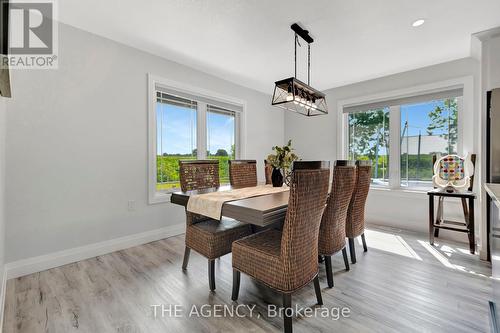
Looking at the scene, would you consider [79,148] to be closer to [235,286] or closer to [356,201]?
[235,286]

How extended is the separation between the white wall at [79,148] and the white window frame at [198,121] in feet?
0.25

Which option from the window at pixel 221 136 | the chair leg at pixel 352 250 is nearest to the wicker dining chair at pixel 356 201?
the chair leg at pixel 352 250

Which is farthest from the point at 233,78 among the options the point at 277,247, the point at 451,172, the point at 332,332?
the point at 332,332

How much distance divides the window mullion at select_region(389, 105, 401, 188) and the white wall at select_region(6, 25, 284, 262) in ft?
11.7

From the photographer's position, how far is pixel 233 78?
Answer: 3881 mm

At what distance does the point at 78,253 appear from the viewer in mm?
2387

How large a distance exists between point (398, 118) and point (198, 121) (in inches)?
129

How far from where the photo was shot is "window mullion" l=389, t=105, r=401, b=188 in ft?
12.1

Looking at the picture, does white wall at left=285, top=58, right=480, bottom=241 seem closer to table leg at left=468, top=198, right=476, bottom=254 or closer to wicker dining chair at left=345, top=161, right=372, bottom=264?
table leg at left=468, top=198, right=476, bottom=254

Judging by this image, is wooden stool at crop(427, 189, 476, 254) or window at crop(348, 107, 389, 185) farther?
window at crop(348, 107, 389, 185)

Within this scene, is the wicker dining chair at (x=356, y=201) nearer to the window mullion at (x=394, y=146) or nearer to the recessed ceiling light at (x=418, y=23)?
the recessed ceiling light at (x=418, y=23)

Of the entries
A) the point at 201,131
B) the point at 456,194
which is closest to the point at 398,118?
the point at 456,194

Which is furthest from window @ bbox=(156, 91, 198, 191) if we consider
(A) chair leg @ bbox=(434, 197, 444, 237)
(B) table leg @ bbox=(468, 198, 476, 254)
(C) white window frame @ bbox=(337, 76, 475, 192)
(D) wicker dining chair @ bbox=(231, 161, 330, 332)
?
(B) table leg @ bbox=(468, 198, 476, 254)

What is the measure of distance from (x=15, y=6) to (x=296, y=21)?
262cm
